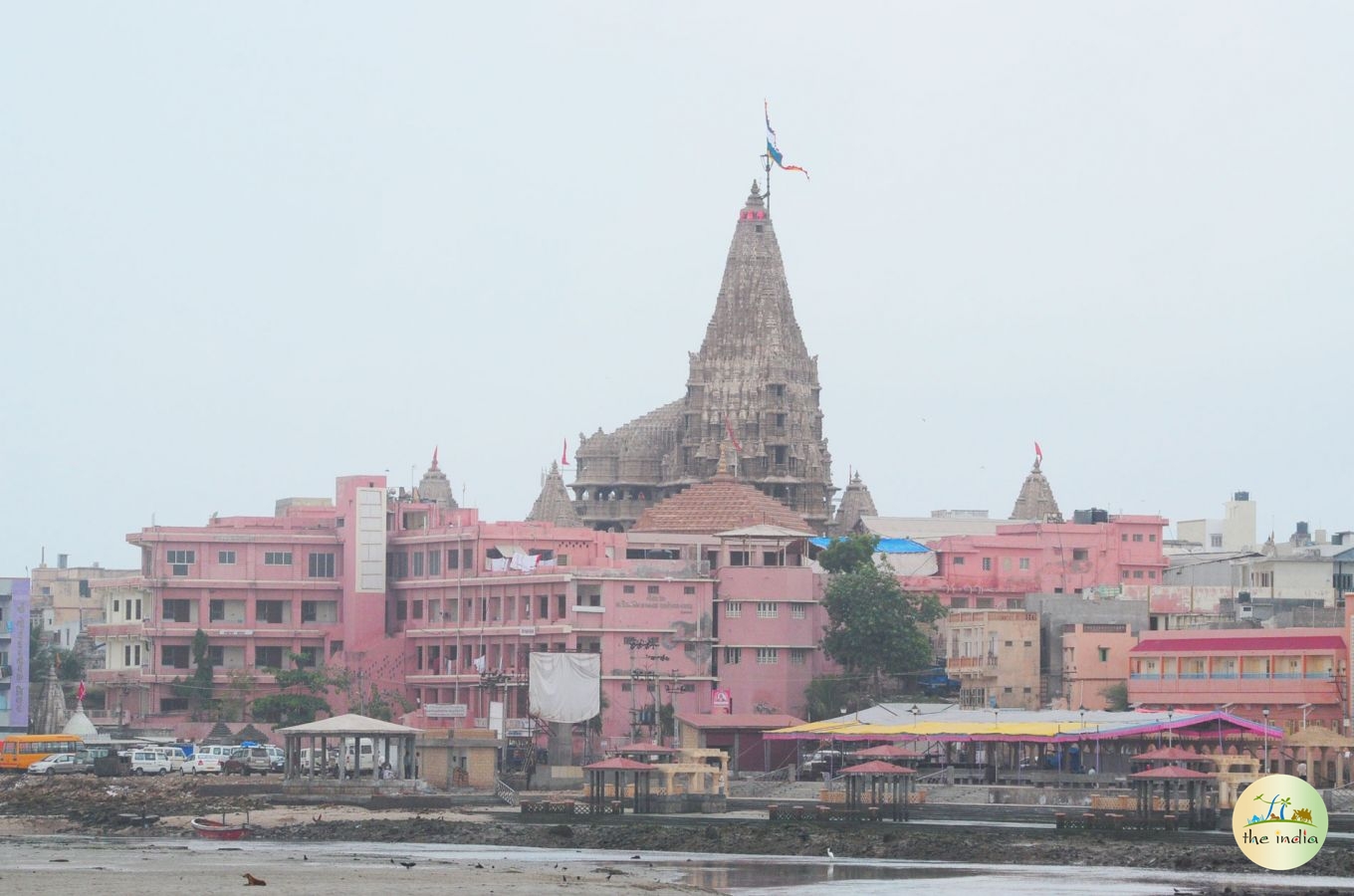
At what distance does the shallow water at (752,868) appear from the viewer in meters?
72.4

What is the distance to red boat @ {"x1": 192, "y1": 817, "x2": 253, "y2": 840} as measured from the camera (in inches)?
3509

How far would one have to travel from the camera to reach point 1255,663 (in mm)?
114812

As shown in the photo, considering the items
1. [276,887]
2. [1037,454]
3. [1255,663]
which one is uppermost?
[1037,454]

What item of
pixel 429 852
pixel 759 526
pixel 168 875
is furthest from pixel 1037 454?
pixel 168 875

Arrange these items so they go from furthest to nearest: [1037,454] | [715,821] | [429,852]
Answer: [1037,454] → [715,821] → [429,852]

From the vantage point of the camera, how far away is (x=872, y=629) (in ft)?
425

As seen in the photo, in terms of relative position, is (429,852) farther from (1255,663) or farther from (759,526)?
(759,526)

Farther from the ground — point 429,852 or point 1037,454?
point 1037,454

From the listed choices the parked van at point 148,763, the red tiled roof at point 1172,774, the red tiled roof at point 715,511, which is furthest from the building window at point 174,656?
the red tiled roof at point 1172,774

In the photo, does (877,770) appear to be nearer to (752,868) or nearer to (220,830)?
(752,868)

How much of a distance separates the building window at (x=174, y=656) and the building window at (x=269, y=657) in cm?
319

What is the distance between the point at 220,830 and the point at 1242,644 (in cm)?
4299

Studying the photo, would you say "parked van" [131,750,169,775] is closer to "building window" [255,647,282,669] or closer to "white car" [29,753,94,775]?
"white car" [29,753,94,775]

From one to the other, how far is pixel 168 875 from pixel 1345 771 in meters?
49.3
